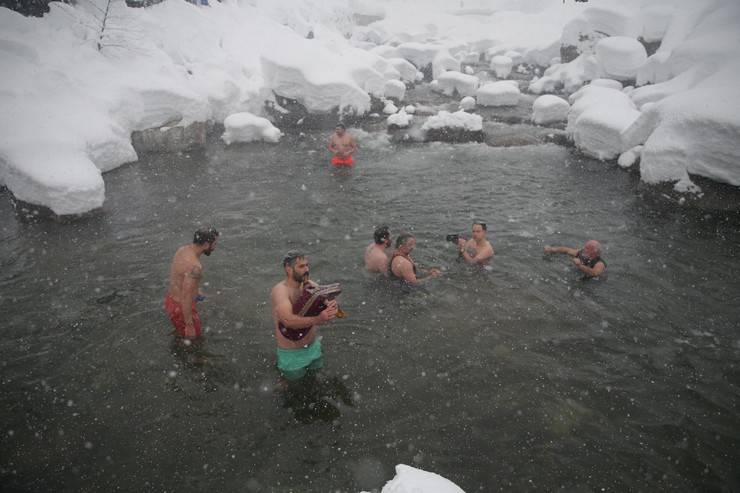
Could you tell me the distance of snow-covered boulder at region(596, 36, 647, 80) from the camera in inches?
857

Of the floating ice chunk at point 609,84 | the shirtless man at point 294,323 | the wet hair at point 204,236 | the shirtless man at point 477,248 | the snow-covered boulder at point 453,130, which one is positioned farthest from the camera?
the floating ice chunk at point 609,84

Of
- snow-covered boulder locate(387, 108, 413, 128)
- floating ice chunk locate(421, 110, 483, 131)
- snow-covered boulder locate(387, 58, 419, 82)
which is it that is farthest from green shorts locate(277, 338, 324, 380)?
snow-covered boulder locate(387, 58, 419, 82)

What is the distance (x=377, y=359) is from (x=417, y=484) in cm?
320

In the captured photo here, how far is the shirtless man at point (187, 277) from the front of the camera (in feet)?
16.2

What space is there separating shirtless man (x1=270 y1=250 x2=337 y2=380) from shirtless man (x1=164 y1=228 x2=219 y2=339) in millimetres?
1072

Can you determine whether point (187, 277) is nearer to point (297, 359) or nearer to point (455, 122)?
point (297, 359)

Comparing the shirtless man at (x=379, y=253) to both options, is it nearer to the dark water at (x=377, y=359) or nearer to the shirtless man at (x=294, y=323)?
the dark water at (x=377, y=359)

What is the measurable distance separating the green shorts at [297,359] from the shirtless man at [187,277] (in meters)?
1.32

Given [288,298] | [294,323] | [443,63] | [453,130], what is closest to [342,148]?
[453,130]

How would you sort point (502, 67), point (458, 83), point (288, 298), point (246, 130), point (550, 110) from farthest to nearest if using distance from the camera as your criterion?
point (502, 67), point (458, 83), point (550, 110), point (246, 130), point (288, 298)

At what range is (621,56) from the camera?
72.2 ft

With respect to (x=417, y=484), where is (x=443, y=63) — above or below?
below

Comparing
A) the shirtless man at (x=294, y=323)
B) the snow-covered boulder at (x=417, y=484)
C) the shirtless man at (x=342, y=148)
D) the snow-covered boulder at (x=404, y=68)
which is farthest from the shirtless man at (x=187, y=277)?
the snow-covered boulder at (x=404, y=68)

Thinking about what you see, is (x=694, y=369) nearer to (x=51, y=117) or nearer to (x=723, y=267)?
(x=723, y=267)
